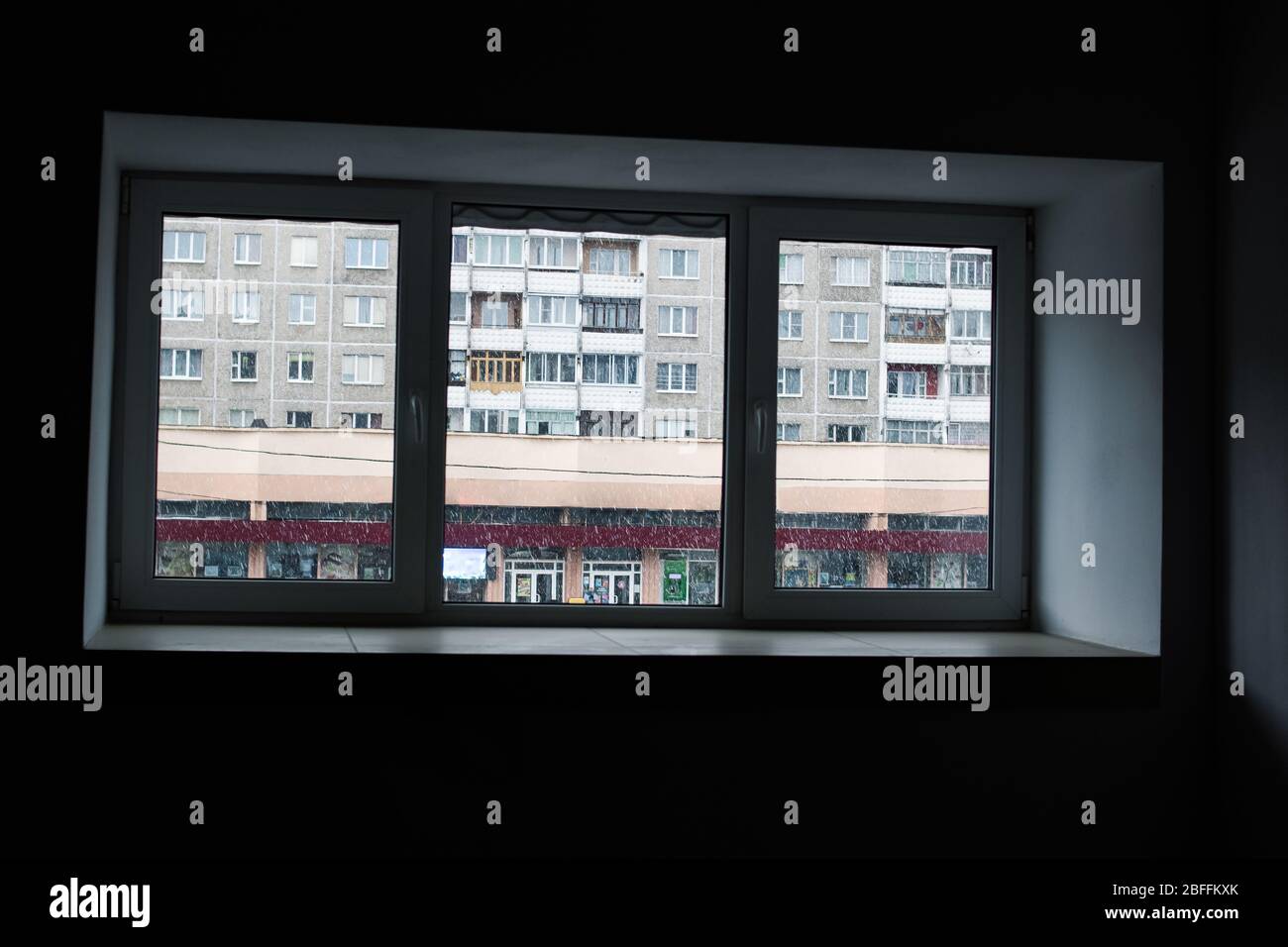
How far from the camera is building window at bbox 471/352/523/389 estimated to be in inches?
111

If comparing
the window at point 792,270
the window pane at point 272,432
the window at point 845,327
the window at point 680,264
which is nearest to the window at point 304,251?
the window pane at point 272,432

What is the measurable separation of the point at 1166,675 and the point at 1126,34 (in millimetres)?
1246

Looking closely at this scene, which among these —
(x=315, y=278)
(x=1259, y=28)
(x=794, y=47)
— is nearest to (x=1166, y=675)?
(x=1259, y=28)

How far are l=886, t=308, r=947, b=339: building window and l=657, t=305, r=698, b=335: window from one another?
43 centimetres

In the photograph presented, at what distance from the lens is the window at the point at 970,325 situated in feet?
9.80

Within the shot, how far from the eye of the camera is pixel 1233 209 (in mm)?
2549

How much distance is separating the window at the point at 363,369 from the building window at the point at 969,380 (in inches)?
49.2

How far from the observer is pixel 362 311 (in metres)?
2.80

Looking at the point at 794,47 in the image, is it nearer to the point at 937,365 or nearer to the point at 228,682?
the point at 937,365

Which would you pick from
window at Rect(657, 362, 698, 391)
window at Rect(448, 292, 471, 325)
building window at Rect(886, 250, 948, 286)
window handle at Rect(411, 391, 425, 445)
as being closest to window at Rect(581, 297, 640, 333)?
window at Rect(657, 362, 698, 391)

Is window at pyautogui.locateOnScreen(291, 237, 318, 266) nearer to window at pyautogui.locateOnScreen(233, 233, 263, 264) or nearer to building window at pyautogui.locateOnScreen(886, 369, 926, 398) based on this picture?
window at pyautogui.locateOnScreen(233, 233, 263, 264)

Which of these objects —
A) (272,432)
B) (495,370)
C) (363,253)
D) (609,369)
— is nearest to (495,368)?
(495,370)

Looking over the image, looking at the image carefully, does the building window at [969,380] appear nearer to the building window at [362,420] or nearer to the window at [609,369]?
the window at [609,369]

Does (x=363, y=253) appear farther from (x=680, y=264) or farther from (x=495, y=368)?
(x=680, y=264)
